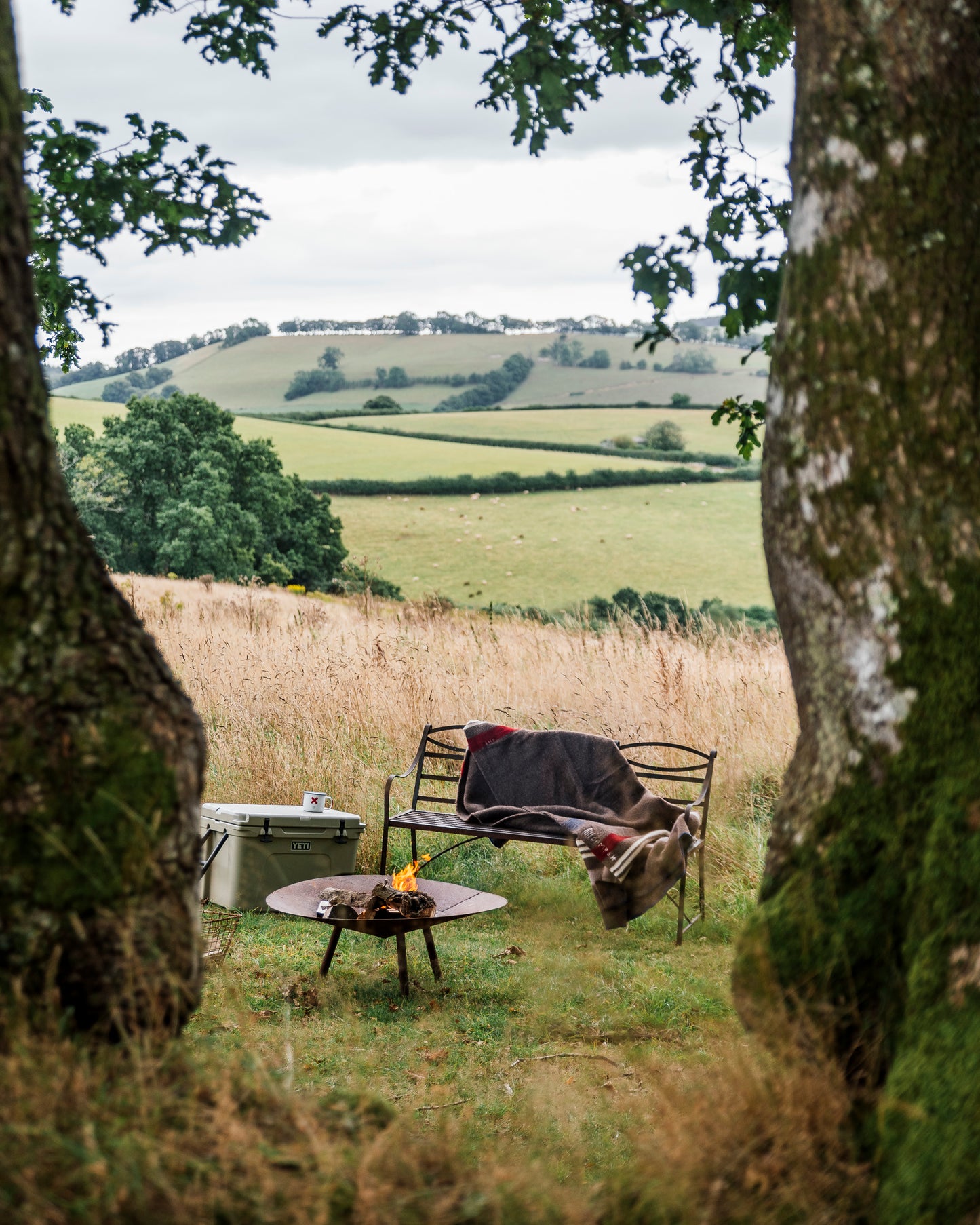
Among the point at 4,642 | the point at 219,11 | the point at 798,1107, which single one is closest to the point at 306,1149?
the point at 798,1107

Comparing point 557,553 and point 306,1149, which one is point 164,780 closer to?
point 306,1149

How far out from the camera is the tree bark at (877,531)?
228cm

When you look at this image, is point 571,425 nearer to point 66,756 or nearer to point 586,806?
point 586,806

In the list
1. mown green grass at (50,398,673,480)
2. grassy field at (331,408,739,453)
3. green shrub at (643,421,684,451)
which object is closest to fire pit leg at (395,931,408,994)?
mown green grass at (50,398,673,480)

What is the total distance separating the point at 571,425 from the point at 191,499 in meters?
21.5

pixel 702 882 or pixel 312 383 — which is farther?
pixel 312 383

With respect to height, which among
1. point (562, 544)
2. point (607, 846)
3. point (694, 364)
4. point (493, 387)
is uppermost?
point (694, 364)

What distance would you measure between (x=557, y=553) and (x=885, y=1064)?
29.4 meters

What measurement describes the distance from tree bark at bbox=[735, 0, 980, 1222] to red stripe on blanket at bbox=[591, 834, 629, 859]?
2.66m

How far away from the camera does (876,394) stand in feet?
7.79

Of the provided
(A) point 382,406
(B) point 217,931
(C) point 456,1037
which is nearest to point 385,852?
(B) point 217,931

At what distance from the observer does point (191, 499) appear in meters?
26.6

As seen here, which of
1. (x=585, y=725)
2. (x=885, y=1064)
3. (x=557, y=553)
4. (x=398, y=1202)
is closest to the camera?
(x=398, y=1202)

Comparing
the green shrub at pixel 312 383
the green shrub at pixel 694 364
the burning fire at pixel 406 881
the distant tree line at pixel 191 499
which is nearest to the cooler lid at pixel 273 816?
the burning fire at pixel 406 881
